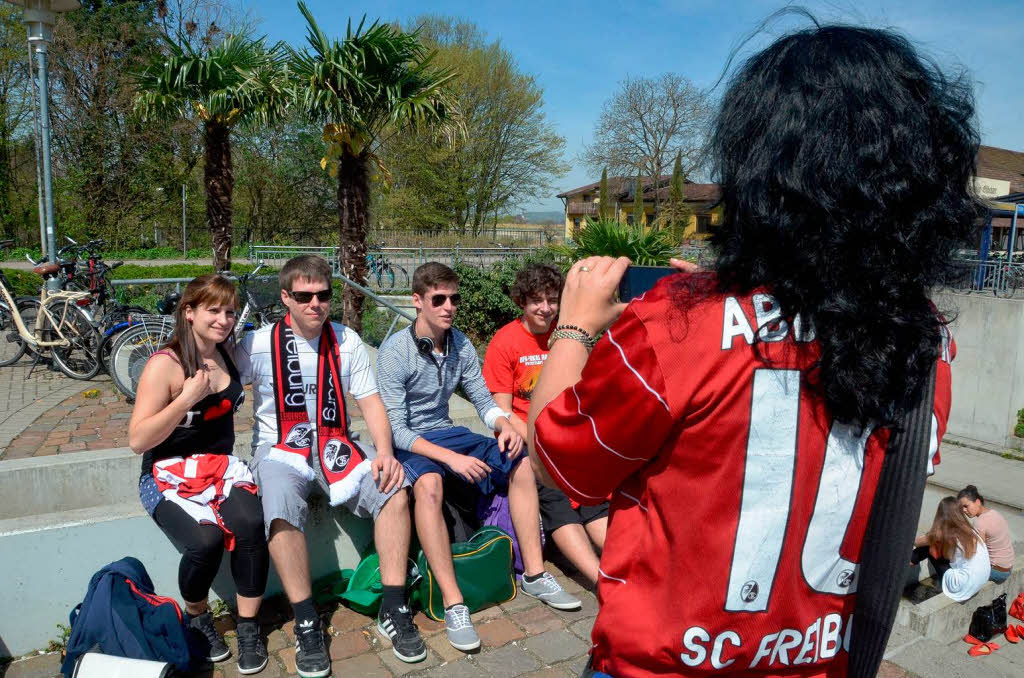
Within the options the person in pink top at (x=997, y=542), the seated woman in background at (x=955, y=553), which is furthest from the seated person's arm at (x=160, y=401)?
the person in pink top at (x=997, y=542)

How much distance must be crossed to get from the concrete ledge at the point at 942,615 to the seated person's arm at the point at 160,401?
3.57 m

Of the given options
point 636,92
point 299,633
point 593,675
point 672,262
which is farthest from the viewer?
point 636,92

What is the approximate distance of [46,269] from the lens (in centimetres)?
826

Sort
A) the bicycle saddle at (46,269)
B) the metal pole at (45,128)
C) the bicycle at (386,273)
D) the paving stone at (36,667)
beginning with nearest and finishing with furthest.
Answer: the paving stone at (36,667) → the bicycle saddle at (46,269) → the metal pole at (45,128) → the bicycle at (386,273)

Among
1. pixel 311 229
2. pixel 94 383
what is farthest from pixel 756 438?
pixel 311 229

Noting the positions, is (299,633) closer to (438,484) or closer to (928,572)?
(438,484)

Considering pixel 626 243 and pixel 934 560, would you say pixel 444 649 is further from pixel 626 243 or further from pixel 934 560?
pixel 934 560

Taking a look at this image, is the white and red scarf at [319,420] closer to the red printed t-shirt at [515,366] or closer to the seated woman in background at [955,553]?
the red printed t-shirt at [515,366]

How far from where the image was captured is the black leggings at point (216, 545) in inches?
116

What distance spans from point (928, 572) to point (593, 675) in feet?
15.0

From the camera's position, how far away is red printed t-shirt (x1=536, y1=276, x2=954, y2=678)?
3.60 feet

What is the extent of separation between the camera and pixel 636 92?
39.4 metres

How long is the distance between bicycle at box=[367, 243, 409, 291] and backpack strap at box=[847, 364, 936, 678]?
18496 mm

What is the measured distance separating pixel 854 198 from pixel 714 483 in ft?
1.52
